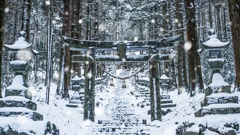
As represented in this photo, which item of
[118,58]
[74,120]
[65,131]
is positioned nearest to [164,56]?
[118,58]

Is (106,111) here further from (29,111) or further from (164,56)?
(29,111)

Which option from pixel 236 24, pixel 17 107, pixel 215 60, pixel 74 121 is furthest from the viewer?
pixel 74 121

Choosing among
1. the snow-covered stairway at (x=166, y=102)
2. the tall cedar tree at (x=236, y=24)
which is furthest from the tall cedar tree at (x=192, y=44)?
the tall cedar tree at (x=236, y=24)

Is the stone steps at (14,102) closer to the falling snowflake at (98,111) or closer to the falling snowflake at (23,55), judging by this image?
the falling snowflake at (23,55)

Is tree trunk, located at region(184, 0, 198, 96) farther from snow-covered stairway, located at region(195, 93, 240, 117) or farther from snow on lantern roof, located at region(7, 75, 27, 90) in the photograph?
snow on lantern roof, located at region(7, 75, 27, 90)

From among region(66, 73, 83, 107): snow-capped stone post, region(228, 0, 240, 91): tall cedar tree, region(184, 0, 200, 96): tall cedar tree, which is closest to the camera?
region(228, 0, 240, 91): tall cedar tree

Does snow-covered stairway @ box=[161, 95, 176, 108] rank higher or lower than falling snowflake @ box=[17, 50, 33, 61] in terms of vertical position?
lower

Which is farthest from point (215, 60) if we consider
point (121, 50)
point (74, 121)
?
point (74, 121)

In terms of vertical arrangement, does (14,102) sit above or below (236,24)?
below

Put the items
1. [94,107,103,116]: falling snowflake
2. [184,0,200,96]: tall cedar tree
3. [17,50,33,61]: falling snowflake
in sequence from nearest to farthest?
1. [17,50,33,61]: falling snowflake
2. [184,0,200,96]: tall cedar tree
3. [94,107,103,116]: falling snowflake

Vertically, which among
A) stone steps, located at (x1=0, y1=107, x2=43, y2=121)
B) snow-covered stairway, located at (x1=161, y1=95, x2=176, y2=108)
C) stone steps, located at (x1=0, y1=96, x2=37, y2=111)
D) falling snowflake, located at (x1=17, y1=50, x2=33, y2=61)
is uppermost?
falling snowflake, located at (x1=17, y1=50, x2=33, y2=61)

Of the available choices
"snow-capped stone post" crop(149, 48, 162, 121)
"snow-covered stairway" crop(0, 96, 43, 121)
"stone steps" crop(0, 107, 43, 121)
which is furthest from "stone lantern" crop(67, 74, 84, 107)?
"stone steps" crop(0, 107, 43, 121)

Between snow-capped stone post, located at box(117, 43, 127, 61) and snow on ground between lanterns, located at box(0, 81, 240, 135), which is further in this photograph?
snow-capped stone post, located at box(117, 43, 127, 61)

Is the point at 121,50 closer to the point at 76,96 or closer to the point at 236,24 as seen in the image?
the point at 76,96
